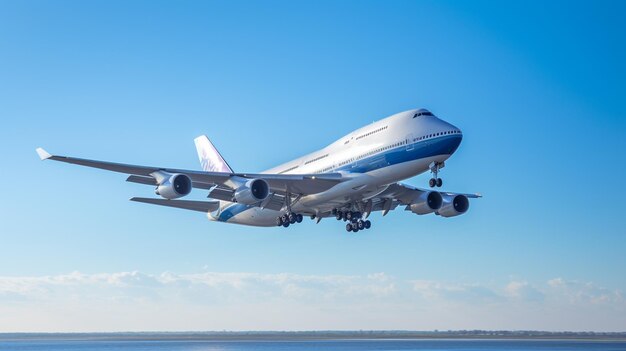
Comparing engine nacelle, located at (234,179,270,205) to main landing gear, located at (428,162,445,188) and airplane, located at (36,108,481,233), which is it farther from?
main landing gear, located at (428,162,445,188)

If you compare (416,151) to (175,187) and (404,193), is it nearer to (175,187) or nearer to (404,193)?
(404,193)

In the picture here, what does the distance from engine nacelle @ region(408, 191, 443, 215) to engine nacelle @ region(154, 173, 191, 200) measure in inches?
743

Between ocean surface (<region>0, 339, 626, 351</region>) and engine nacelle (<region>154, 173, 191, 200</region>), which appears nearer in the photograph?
engine nacelle (<region>154, 173, 191, 200</region>)

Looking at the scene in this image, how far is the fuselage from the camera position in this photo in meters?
47.7

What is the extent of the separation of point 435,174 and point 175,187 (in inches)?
677

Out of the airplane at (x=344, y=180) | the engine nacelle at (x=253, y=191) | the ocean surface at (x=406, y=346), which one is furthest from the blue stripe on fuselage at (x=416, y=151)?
the ocean surface at (x=406, y=346)

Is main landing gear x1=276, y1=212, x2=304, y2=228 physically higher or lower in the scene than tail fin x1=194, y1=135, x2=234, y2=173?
lower

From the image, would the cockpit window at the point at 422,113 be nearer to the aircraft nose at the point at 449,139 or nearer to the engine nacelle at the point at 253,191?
the aircraft nose at the point at 449,139

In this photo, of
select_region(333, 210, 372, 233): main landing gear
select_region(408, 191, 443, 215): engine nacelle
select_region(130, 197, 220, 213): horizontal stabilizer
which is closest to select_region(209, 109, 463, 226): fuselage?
select_region(333, 210, 372, 233): main landing gear

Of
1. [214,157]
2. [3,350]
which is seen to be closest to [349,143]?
[214,157]

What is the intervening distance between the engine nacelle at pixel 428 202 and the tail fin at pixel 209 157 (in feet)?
63.5

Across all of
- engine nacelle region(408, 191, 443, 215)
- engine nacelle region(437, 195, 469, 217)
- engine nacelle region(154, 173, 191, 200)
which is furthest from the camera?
engine nacelle region(437, 195, 469, 217)

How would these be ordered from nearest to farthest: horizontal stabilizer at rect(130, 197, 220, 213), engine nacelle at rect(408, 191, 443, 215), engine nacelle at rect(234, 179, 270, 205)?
1. engine nacelle at rect(234, 179, 270, 205)
2. engine nacelle at rect(408, 191, 443, 215)
3. horizontal stabilizer at rect(130, 197, 220, 213)

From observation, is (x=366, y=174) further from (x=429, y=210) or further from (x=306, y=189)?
(x=429, y=210)
